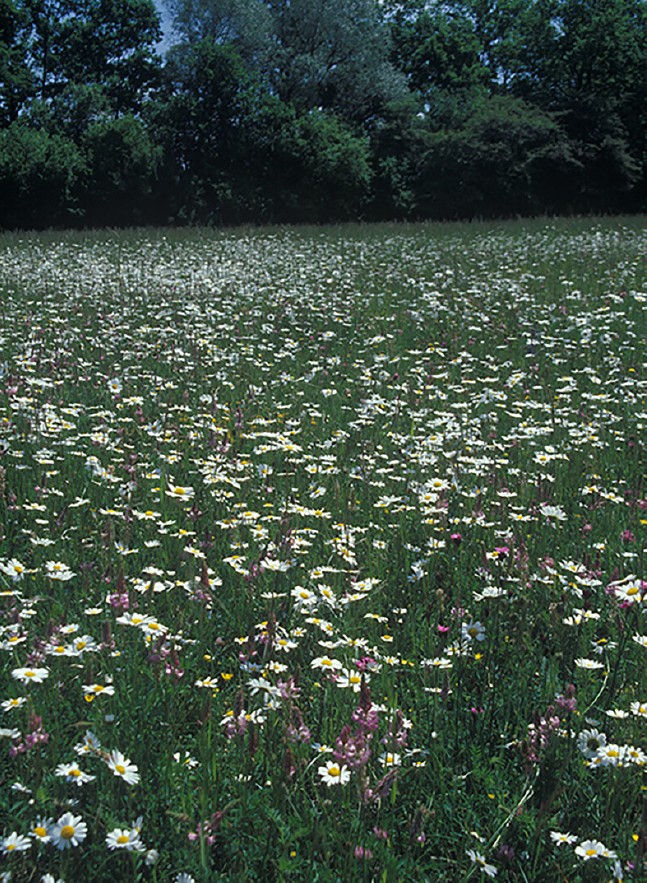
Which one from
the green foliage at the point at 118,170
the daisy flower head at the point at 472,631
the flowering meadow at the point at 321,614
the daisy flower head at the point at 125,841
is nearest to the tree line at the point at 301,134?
the green foliage at the point at 118,170

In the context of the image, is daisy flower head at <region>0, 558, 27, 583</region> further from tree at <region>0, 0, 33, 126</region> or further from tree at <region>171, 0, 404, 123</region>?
tree at <region>0, 0, 33, 126</region>

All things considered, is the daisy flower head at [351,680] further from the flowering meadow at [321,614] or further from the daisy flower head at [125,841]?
the daisy flower head at [125,841]

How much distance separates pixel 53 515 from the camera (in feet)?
12.6

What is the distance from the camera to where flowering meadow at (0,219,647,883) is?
1.94m

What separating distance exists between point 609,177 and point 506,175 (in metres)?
5.41

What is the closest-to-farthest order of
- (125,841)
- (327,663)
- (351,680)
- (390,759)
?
1. (125,841)
2. (390,759)
3. (351,680)
4. (327,663)

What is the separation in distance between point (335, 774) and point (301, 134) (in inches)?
1400

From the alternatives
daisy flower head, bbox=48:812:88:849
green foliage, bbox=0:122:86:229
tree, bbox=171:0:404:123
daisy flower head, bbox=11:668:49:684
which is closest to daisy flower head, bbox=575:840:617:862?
daisy flower head, bbox=48:812:88:849

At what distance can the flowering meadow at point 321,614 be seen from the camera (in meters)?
1.94

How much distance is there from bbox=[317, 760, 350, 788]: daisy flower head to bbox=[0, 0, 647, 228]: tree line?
3016 cm

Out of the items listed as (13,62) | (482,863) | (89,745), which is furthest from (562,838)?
(13,62)

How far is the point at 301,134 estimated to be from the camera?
34.6 meters

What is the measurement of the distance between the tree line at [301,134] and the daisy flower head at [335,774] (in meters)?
30.2

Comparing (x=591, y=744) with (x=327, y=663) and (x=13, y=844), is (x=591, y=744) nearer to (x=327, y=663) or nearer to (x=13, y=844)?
(x=327, y=663)
